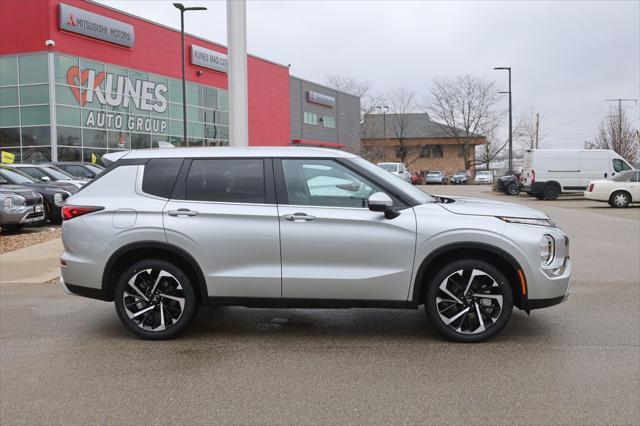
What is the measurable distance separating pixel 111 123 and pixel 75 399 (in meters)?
31.7

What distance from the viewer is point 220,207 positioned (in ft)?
17.7

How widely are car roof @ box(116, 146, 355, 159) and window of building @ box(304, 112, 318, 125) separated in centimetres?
5449

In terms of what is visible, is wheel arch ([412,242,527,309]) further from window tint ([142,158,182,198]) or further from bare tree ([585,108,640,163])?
bare tree ([585,108,640,163])

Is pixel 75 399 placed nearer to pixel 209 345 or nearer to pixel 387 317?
pixel 209 345

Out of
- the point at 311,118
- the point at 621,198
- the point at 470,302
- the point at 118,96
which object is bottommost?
the point at 470,302

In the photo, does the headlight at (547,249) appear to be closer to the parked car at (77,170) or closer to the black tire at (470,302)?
the black tire at (470,302)

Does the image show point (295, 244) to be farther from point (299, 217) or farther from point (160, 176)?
point (160, 176)

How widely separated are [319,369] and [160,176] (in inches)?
92.2

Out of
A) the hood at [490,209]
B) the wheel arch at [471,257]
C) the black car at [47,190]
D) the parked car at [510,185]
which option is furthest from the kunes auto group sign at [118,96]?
the wheel arch at [471,257]

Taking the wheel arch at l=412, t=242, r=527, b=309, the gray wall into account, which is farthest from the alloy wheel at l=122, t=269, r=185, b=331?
the gray wall

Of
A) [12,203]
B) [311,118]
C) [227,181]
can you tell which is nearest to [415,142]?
[311,118]

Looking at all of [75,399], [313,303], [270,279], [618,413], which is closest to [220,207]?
[270,279]

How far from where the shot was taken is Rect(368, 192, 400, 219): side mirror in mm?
5078

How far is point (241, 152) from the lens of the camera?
562cm
